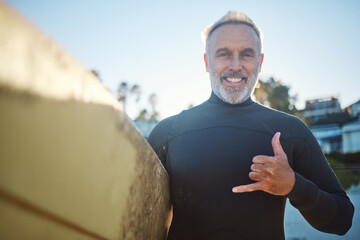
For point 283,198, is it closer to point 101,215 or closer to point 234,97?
point 234,97

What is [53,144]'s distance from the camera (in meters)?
0.37

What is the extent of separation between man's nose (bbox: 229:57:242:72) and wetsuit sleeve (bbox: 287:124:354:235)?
718 mm

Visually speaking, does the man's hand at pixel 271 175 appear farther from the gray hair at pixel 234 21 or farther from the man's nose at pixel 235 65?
the gray hair at pixel 234 21

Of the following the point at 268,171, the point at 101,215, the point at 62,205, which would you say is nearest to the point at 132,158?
the point at 101,215

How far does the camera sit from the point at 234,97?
1801mm

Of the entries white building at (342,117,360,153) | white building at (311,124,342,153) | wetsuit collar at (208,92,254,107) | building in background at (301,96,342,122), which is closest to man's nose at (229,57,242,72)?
wetsuit collar at (208,92,254,107)

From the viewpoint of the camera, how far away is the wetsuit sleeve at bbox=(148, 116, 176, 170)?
64.6 inches

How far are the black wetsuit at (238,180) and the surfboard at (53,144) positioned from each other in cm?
83

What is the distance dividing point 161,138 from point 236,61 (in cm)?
92

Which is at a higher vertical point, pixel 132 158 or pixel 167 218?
pixel 132 158

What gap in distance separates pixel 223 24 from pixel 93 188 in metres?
1.85

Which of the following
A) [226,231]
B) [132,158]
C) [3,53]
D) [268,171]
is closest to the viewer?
[3,53]

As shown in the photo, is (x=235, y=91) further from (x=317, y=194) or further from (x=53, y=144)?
(x=53, y=144)

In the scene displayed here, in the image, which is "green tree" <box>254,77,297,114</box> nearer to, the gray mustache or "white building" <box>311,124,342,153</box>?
"white building" <box>311,124,342,153</box>
